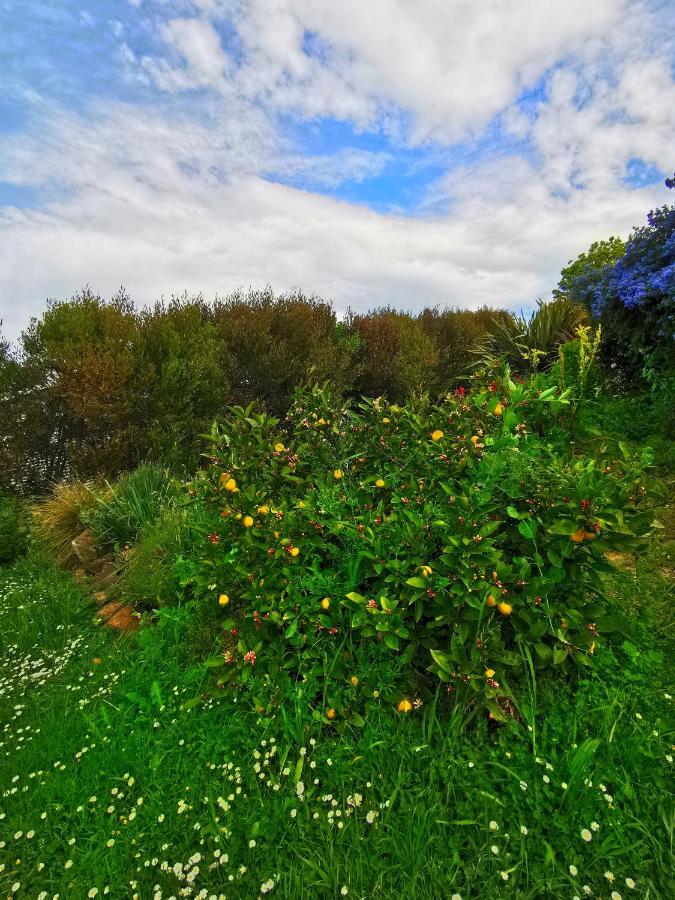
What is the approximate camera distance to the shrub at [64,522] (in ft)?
17.3

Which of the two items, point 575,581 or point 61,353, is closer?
point 575,581

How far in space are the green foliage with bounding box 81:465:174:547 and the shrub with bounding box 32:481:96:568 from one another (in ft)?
0.61

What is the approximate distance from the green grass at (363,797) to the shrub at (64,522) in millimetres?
2867

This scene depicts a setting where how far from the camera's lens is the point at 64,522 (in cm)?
552

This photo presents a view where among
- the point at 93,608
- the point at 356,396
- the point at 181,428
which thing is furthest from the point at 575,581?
the point at 356,396

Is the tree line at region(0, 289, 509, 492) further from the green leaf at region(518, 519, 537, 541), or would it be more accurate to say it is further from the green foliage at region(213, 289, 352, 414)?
the green leaf at region(518, 519, 537, 541)

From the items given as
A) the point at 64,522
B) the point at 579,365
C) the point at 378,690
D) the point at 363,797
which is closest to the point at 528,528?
the point at 378,690

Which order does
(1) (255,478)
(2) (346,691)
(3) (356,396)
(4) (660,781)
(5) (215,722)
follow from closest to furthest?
(4) (660,781)
(2) (346,691)
(5) (215,722)
(1) (255,478)
(3) (356,396)

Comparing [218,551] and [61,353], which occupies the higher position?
[61,353]

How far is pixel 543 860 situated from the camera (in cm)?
167

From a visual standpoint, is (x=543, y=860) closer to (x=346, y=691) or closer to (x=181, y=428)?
(x=346, y=691)

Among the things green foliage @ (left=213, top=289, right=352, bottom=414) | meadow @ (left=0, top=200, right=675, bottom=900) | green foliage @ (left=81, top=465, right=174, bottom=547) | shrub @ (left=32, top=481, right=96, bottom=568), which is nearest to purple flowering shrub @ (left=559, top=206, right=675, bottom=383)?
meadow @ (left=0, top=200, right=675, bottom=900)

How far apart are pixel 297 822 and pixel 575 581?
4.87ft

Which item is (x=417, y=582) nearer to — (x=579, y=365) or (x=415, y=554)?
(x=415, y=554)
